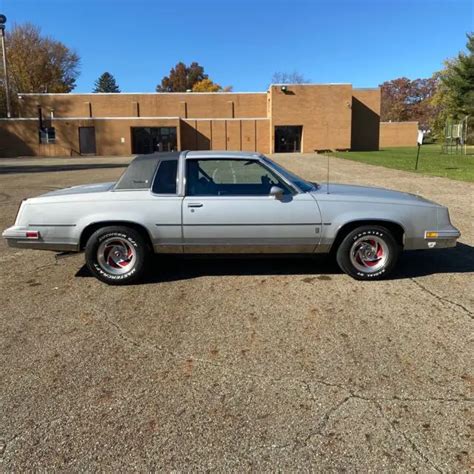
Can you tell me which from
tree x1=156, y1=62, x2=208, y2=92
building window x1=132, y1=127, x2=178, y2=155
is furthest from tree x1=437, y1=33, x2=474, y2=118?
tree x1=156, y1=62, x2=208, y2=92

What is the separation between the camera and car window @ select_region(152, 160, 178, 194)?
16.3 feet

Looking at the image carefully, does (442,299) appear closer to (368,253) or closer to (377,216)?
(368,253)

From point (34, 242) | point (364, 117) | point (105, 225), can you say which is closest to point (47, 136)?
point (364, 117)

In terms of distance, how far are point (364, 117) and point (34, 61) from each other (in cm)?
Answer: 4990

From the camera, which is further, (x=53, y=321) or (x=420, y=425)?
(x=53, y=321)

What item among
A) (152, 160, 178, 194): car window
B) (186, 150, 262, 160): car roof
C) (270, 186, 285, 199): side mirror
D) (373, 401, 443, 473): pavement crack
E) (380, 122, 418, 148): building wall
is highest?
(380, 122, 418, 148): building wall

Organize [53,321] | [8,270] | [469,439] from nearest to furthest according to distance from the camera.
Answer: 1. [469,439]
2. [53,321]
3. [8,270]

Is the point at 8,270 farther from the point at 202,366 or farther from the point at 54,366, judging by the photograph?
the point at 202,366

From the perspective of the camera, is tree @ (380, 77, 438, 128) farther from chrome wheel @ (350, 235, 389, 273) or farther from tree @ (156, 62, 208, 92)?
chrome wheel @ (350, 235, 389, 273)

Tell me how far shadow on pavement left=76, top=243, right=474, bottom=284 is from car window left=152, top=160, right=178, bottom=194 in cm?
81

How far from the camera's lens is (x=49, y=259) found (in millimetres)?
6363

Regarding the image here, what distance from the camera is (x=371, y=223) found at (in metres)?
4.93

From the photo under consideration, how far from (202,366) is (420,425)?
1529mm

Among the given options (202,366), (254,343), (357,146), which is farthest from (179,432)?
(357,146)
